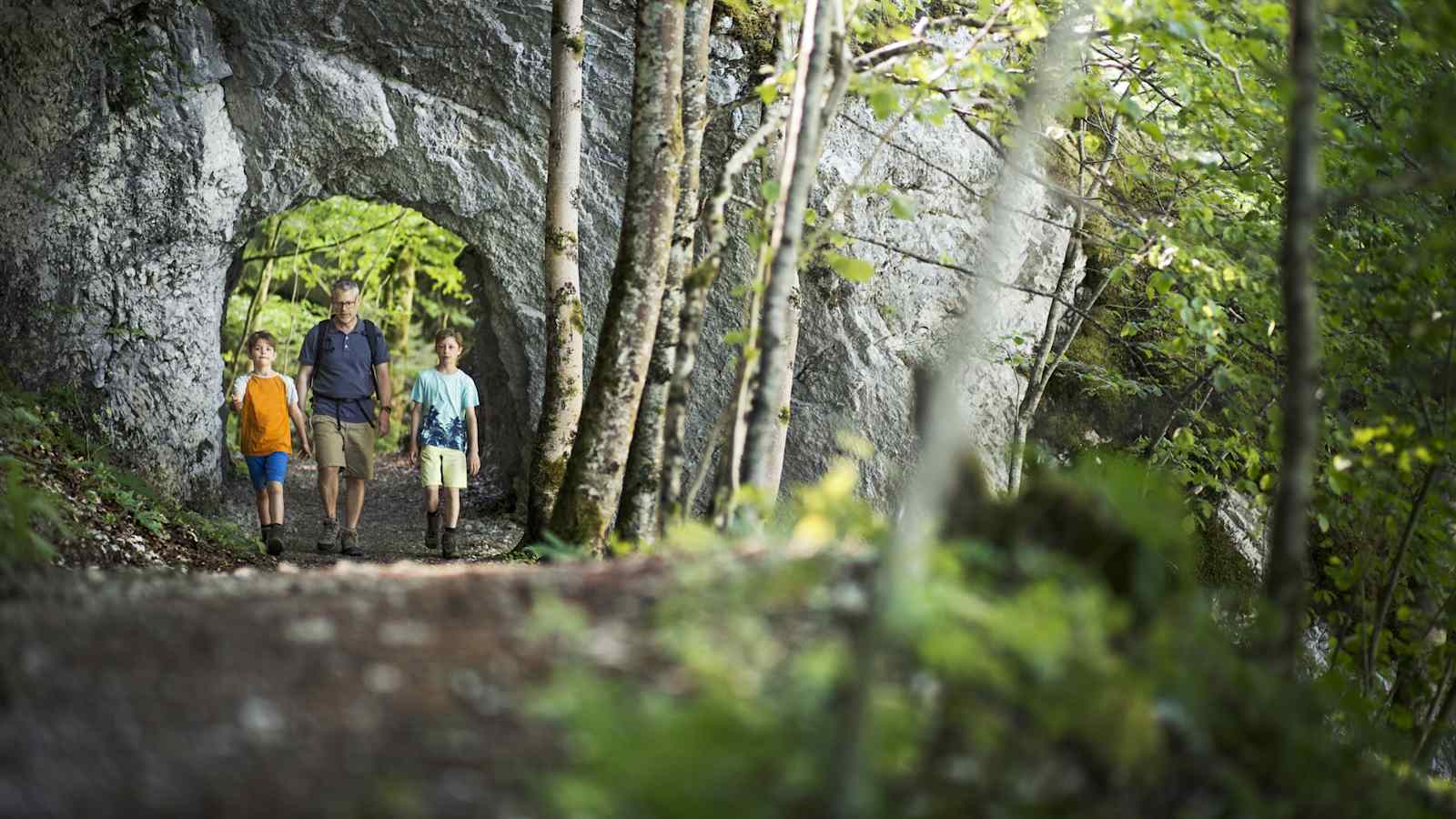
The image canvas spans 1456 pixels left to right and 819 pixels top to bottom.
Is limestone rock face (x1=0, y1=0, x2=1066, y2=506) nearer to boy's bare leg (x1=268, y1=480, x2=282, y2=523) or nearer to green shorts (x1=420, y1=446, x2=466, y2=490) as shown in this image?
boy's bare leg (x1=268, y1=480, x2=282, y2=523)

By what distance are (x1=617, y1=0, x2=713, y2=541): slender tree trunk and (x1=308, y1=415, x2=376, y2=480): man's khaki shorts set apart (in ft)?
10.7

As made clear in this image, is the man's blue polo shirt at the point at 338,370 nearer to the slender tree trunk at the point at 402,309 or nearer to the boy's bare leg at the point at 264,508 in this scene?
the boy's bare leg at the point at 264,508

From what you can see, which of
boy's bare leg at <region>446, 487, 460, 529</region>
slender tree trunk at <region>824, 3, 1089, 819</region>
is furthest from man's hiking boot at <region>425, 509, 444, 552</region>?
slender tree trunk at <region>824, 3, 1089, 819</region>

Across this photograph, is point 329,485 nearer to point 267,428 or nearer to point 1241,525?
point 267,428

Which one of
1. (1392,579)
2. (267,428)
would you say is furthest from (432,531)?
(1392,579)

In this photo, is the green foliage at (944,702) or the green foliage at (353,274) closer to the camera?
the green foliage at (944,702)

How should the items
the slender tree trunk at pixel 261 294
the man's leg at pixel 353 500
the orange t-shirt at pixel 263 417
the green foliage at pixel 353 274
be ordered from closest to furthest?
the orange t-shirt at pixel 263 417 → the man's leg at pixel 353 500 → the slender tree trunk at pixel 261 294 → the green foliage at pixel 353 274

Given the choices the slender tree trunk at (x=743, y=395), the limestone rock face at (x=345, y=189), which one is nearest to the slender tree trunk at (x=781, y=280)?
the slender tree trunk at (x=743, y=395)

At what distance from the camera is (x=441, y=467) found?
884cm

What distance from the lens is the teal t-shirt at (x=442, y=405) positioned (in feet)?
28.8

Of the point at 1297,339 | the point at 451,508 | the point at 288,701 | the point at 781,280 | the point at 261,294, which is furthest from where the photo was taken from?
the point at 261,294

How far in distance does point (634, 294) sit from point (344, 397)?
3.19 m

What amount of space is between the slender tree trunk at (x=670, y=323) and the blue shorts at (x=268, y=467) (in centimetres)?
337

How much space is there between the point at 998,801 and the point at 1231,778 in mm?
718
